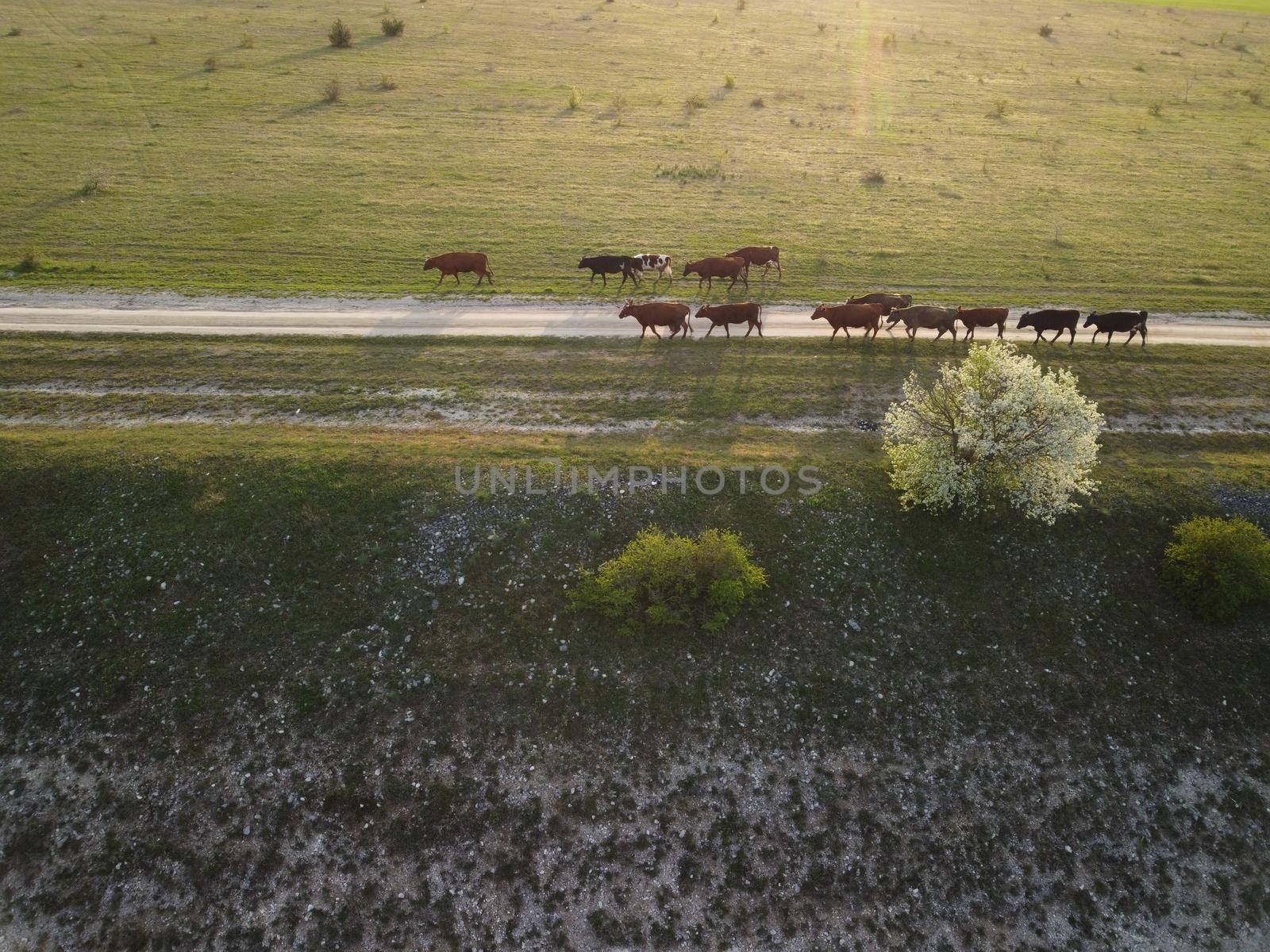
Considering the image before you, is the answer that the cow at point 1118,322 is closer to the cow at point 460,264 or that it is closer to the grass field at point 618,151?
the grass field at point 618,151

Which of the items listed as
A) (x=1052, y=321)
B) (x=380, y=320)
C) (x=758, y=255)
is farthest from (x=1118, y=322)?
(x=380, y=320)

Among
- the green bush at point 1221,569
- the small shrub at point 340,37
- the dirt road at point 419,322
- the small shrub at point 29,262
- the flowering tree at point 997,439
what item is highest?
the small shrub at point 340,37

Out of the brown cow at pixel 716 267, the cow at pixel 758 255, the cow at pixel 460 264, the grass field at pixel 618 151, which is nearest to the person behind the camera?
the brown cow at pixel 716 267

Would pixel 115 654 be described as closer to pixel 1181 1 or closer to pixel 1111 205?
pixel 1111 205

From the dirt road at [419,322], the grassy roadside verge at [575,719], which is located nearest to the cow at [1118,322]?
the dirt road at [419,322]

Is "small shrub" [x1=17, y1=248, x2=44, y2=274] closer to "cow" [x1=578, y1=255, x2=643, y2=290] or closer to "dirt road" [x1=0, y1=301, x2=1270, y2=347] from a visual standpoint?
"dirt road" [x1=0, y1=301, x2=1270, y2=347]

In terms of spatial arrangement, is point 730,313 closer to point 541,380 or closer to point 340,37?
point 541,380

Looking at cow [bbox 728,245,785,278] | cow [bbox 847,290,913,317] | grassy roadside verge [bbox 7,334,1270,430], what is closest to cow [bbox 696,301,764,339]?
grassy roadside verge [bbox 7,334,1270,430]
